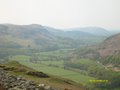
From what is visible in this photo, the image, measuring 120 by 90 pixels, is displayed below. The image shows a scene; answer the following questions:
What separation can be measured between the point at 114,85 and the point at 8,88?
5544 inches

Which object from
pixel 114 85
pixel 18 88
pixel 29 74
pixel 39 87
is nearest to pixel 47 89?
pixel 39 87

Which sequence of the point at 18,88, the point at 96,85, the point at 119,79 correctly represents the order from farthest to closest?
1. the point at 119,79
2. the point at 96,85
3. the point at 18,88

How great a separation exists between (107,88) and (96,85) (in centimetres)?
738

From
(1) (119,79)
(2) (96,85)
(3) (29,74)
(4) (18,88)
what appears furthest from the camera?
(1) (119,79)

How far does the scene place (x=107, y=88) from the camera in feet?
533

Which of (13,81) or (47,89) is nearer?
(47,89)

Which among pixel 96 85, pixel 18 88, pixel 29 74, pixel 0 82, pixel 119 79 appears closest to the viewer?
pixel 18 88

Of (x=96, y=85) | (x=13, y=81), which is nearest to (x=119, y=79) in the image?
(x=96, y=85)

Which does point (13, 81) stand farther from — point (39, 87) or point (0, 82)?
point (39, 87)

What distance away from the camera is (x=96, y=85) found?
162 m

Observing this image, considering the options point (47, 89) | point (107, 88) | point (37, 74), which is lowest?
point (107, 88)

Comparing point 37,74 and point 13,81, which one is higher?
point 13,81

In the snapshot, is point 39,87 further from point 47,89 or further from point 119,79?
point 119,79

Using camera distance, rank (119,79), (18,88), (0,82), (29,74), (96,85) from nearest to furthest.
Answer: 1. (18,88)
2. (0,82)
3. (29,74)
4. (96,85)
5. (119,79)
